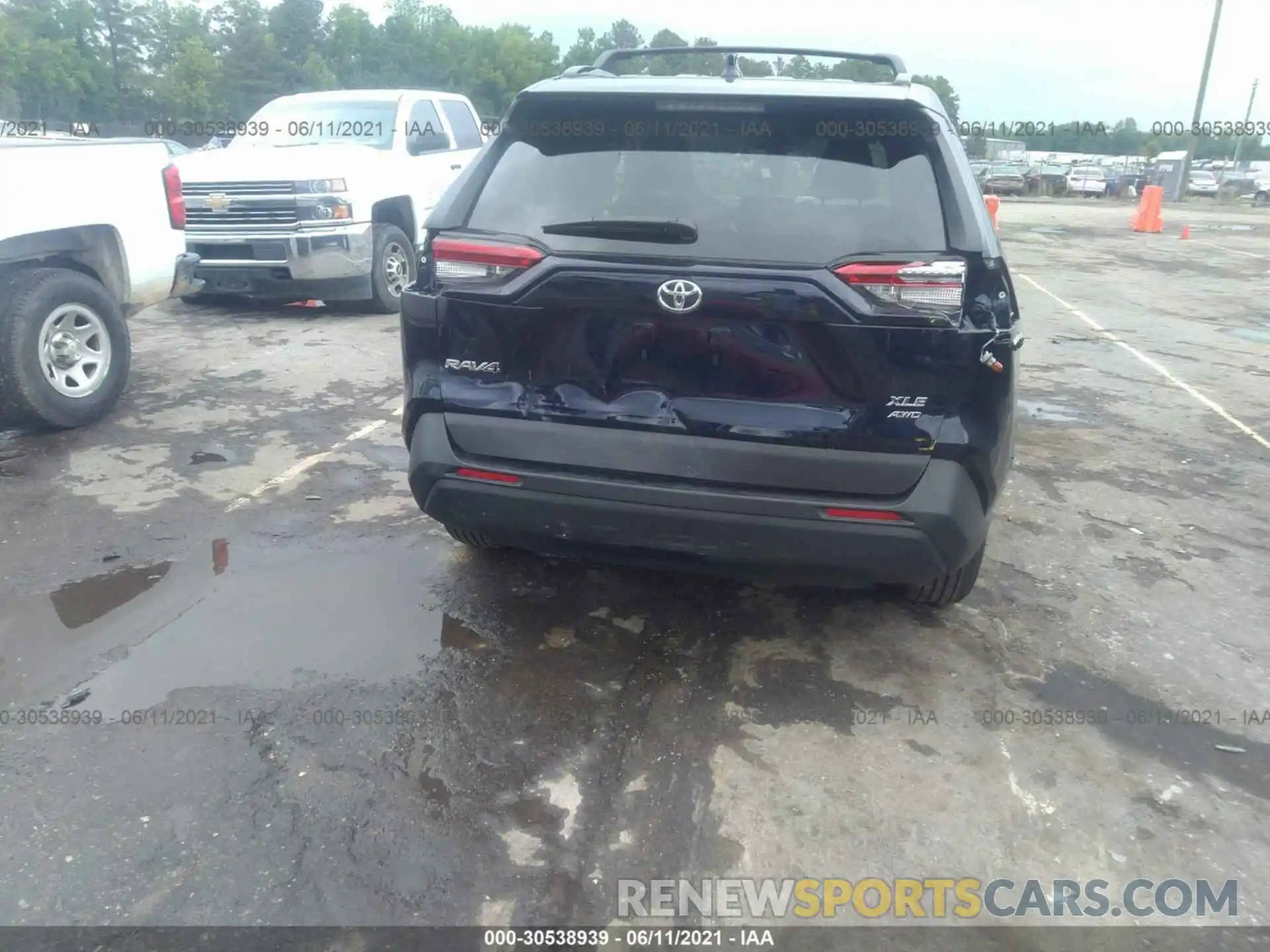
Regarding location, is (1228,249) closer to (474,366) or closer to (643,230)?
(643,230)

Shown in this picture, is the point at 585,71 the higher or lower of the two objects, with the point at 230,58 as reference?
lower

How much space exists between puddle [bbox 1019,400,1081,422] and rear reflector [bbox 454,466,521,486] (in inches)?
187

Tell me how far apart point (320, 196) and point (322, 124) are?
2087 millimetres

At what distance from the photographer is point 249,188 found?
810 cm

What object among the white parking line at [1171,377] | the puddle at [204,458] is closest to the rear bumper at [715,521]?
the puddle at [204,458]

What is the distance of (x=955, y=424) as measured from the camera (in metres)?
2.84

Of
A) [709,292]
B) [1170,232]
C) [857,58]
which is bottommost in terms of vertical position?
[1170,232]

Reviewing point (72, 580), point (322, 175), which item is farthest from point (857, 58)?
point (322, 175)

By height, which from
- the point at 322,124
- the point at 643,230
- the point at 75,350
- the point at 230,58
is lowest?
the point at 75,350

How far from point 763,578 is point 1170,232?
24101mm

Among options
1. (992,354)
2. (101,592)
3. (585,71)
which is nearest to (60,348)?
(101,592)

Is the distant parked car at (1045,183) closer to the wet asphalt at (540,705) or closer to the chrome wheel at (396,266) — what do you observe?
the chrome wheel at (396,266)

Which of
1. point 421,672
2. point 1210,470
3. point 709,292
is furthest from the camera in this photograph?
point 1210,470

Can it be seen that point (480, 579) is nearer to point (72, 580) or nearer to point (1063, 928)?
point (72, 580)
